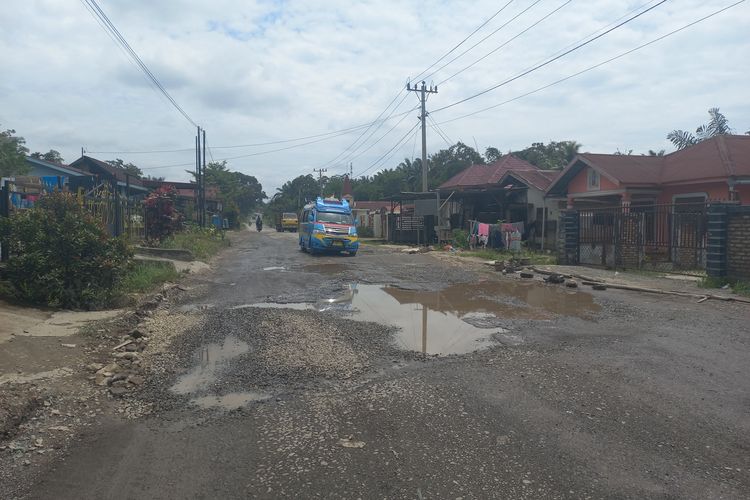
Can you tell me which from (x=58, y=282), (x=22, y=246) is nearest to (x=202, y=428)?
(x=58, y=282)

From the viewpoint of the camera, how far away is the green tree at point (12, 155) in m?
21.3

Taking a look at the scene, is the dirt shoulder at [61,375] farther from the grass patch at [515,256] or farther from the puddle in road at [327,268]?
the grass patch at [515,256]

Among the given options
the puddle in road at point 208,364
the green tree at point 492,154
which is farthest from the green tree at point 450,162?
the puddle in road at point 208,364

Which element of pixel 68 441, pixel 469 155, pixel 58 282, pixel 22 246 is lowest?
pixel 68 441

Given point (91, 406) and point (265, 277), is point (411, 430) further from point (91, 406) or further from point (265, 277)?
point (265, 277)

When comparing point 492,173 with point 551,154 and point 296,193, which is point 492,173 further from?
point 296,193

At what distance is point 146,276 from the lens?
1252 centimetres

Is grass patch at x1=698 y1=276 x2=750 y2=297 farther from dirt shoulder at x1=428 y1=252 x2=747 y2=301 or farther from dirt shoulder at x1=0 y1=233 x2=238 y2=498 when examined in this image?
dirt shoulder at x1=0 y1=233 x2=238 y2=498

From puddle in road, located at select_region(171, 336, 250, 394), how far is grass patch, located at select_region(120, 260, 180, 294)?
3780 mm

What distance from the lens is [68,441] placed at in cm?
442

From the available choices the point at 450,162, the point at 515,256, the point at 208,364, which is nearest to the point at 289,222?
the point at 450,162

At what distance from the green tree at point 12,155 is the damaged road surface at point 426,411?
16.5 metres

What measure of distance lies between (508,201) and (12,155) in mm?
22484

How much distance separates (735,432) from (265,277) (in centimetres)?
1227
